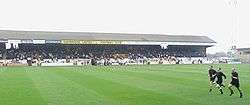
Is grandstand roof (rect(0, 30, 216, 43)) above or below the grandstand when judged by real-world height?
above

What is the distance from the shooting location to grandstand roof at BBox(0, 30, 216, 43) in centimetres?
9000

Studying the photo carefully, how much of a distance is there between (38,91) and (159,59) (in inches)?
2610

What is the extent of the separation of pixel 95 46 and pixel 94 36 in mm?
3749

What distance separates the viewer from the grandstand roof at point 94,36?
90.0 m

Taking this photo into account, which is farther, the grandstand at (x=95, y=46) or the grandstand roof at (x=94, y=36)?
the grandstand roof at (x=94, y=36)

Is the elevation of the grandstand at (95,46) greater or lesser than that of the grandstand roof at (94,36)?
lesser

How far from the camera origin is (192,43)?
327 feet

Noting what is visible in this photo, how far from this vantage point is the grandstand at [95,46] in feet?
285

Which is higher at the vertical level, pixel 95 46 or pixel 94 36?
pixel 94 36

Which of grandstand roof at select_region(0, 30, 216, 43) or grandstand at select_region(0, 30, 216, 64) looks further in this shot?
grandstand roof at select_region(0, 30, 216, 43)

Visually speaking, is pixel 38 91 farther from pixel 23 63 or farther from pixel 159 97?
pixel 23 63

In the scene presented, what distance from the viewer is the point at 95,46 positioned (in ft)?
312

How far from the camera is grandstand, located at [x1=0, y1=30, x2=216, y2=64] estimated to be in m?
86.8

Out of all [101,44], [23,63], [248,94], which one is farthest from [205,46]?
[248,94]
